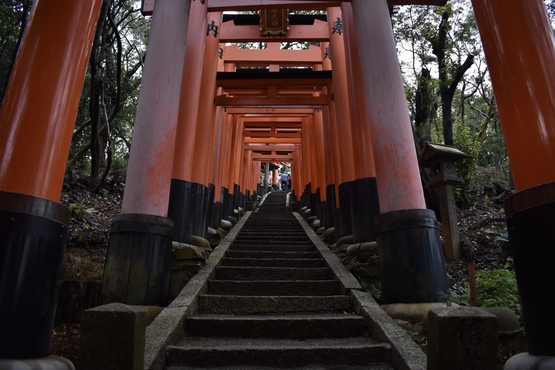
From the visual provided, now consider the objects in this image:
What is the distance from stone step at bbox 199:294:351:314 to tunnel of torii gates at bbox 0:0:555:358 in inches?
21.9

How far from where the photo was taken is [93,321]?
8.24 feet

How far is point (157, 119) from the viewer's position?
5.17m

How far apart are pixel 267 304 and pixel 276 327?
71cm

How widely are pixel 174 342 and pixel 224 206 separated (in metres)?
9.40

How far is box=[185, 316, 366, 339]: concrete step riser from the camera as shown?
4.26 metres

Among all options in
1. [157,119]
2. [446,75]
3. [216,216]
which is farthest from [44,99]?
[446,75]

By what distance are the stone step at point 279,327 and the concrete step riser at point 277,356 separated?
1.94 ft

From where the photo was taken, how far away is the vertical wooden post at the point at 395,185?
14.7ft

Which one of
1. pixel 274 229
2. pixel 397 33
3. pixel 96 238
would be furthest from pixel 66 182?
pixel 397 33

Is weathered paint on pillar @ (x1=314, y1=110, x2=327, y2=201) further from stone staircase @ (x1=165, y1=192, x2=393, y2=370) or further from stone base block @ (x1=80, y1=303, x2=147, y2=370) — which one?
stone base block @ (x1=80, y1=303, x2=147, y2=370)

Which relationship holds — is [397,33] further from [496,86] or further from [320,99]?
[496,86]

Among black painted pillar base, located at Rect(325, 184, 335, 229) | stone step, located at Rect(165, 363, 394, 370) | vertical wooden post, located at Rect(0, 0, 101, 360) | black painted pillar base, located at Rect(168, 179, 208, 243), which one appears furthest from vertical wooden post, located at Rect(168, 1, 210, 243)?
black painted pillar base, located at Rect(325, 184, 335, 229)

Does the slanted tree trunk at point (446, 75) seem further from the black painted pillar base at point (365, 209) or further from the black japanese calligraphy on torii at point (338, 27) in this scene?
the black painted pillar base at point (365, 209)

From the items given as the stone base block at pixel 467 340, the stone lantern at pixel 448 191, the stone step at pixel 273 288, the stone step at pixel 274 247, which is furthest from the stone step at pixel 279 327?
the stone lantern at pixel 448 191
